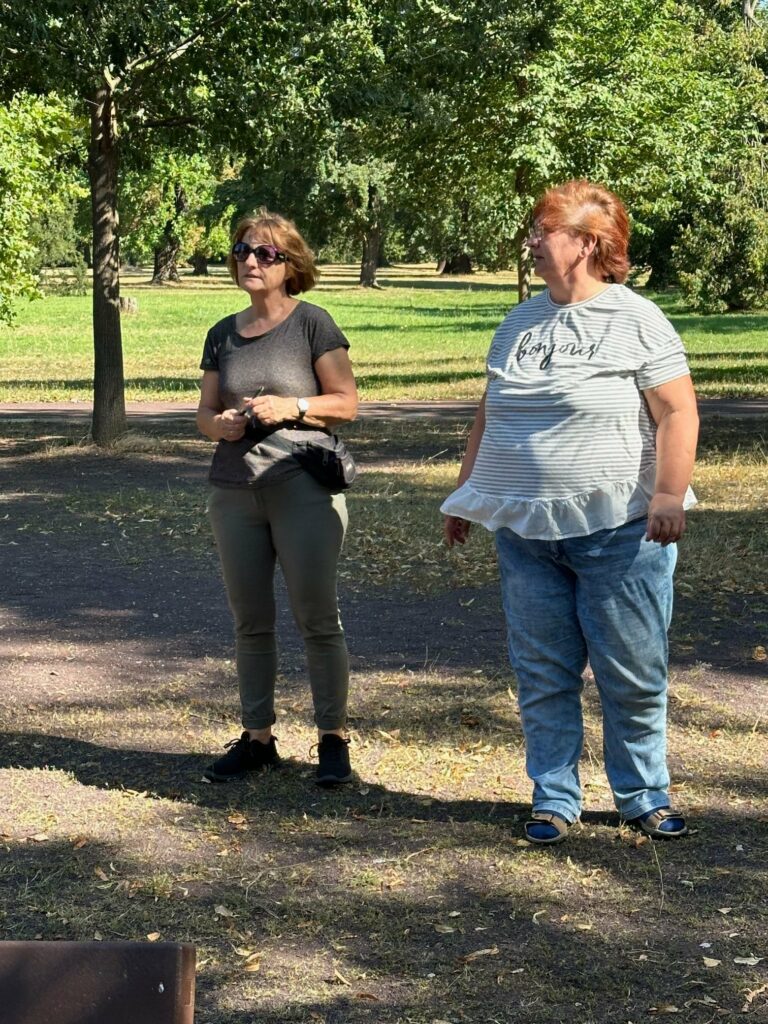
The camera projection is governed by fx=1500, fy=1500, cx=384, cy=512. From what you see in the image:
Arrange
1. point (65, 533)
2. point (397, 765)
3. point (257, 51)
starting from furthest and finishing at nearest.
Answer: point (257, 51)
point (65, 533)
point (397, 765)

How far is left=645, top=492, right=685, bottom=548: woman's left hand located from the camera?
13.7 ft

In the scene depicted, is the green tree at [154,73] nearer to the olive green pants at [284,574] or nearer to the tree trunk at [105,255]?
the tree trunk at [105,255]

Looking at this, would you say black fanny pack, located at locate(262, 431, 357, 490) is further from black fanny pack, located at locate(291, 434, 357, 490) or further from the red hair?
the red hair

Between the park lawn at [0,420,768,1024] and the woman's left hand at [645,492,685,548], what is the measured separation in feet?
3.29

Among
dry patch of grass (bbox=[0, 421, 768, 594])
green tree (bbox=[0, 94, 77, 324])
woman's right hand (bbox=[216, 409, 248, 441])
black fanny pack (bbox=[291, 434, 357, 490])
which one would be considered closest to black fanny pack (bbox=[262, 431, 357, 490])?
black fanny pack (bbox=[291, 434, 357, 490])

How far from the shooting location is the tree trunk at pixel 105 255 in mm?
14312

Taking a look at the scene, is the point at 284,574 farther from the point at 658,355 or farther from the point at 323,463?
the point at 658,355

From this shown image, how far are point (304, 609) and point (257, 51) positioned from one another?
9299 millimetres

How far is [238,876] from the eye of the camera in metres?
4.40

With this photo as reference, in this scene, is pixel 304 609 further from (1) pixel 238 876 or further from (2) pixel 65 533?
(2) pixel 65 533

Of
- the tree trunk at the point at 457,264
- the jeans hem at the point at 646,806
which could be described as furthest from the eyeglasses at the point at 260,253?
the tree trunk at the point at 457,264

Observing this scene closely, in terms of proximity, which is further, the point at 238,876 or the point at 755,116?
the point at 755,116

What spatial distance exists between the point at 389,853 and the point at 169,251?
76.2m

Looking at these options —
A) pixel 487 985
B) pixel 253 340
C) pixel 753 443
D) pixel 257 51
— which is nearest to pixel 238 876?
pixel 487 985
